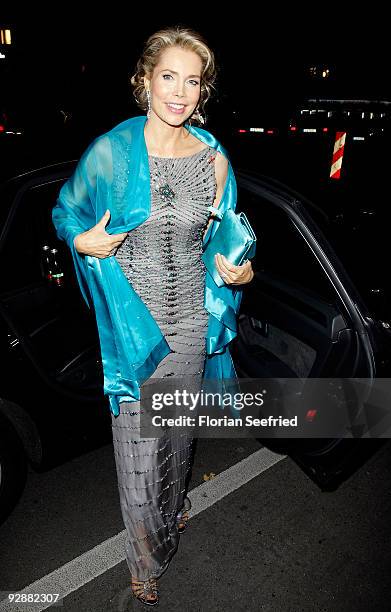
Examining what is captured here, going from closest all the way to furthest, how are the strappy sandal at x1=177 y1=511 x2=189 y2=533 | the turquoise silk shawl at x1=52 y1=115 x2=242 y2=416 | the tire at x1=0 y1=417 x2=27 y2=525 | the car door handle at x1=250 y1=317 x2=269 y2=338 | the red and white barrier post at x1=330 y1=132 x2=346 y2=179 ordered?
the turquoise silk shawl at x1=52 y1=115 x2=242 y2=416 < the tire at x1=0 y1=417 x2=27 y2=525 < the strappy sandal at x1=177 y1=511 x2=189 y2=533 < the car door handle at x1=250 y1=317 x2=269 y2=338 < the red and white barrier post at x1=330 y1=132 x2=346 y2=179

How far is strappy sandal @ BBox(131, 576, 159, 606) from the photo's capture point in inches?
90.8

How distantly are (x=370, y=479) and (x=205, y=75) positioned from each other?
253 centimetres

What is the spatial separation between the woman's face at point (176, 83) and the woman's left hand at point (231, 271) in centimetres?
56

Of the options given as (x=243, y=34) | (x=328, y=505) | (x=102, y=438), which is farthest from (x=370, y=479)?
(x=243, y=34)

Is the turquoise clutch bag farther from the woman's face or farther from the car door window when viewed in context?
the car door window

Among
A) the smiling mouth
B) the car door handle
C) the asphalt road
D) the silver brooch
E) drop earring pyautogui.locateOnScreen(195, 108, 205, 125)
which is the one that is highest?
the smiling mouth

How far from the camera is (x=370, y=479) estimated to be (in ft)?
10.3

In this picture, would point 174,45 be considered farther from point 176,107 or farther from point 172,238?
point 172,238

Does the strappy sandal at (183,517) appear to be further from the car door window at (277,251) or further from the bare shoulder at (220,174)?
the bare shoulder at (220,174)

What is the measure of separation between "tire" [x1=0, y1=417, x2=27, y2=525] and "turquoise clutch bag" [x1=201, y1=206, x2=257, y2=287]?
1.34m

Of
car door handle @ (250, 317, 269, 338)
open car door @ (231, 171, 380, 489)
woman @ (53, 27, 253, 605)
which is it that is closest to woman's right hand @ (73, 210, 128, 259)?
woman @ (53, 27, 253, 605)

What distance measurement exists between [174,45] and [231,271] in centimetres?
87

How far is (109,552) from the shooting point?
8.48 feet

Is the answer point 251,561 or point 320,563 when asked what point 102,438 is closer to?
point 251,561
